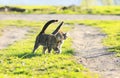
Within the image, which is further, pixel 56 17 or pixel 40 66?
pixel 56 17

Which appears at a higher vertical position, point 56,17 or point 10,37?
point 10,37

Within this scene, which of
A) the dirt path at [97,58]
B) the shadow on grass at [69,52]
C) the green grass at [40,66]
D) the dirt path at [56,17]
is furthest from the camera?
the dirt path at [56,17]

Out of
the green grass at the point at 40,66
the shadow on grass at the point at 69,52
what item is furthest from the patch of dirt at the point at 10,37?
the green grass at the point at 40,66

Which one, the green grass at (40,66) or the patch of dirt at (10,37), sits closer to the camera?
the green grass at (40,66)

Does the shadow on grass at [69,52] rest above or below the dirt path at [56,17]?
above

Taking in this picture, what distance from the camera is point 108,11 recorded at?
56.4 meters

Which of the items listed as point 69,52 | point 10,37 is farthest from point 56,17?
point 69,52

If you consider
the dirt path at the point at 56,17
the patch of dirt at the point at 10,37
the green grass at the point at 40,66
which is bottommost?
the dirt path at the point at 56,17

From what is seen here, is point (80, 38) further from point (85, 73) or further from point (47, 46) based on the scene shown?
point (85, 73)

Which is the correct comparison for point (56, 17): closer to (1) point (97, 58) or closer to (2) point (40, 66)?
(1) point (97, 58)

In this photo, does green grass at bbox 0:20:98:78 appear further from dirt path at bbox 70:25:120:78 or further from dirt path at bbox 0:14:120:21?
dirt path at bbox 0:14:120:21

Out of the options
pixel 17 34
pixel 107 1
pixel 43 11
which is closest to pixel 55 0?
pixel 107 1

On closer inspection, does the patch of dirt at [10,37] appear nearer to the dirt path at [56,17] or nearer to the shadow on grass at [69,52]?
the shadow on grass at [69,52]

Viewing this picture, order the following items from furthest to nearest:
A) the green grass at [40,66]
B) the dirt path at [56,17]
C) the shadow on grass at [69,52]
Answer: the dirt path at [56,17]
the shadow on grass at [69,52]
the green grass at [40,66]
